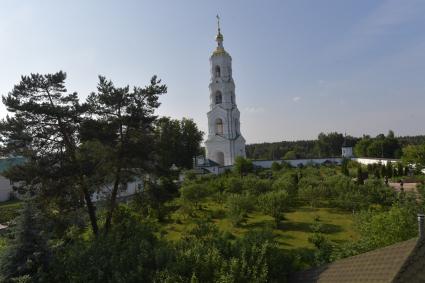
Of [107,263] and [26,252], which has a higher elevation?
[26,252]

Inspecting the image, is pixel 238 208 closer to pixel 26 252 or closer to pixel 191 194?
pixel 191 194

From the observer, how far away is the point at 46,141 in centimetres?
1541

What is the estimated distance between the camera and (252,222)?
69.2 ft

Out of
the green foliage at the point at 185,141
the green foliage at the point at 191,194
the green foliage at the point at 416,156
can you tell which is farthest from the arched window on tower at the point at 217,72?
the green foliage at the point at 191,194

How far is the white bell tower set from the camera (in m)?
48.9

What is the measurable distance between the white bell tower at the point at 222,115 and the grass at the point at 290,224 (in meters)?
23.5

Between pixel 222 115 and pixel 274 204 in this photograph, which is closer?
pixel 274 204

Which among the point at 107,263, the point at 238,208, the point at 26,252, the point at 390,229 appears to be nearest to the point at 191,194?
the point at 238,208

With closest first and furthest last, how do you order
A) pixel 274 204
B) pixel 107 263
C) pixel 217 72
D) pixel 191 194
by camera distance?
pixel 107 263 < pixel 274 204 < pixel 191 194 < pixel 217 72

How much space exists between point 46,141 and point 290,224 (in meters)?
12.2

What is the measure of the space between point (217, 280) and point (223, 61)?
43.3 metres

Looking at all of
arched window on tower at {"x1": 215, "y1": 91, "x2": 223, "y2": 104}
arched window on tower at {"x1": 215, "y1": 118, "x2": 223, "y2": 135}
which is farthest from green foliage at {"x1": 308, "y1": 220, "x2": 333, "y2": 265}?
arched window on tower at {"x1": 215, "y1": 91, "x2": 223, "y2": 104}

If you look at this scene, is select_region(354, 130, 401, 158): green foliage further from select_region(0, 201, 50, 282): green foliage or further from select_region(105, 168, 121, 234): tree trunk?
select_region(0, 201, 50, 282): green foliage

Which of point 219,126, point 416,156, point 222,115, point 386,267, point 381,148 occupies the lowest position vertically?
point 386,267
